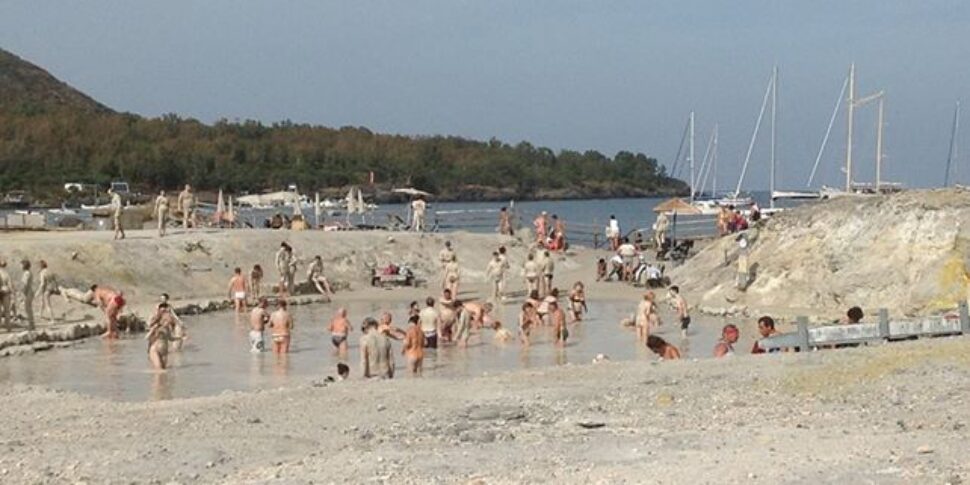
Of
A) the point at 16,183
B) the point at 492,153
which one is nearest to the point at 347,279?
the point at 16,183

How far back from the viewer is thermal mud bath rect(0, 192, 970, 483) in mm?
11898

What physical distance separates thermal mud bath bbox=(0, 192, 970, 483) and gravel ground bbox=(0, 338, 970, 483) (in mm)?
32

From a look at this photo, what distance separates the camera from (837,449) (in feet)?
40.0

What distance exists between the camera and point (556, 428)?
46.9ft

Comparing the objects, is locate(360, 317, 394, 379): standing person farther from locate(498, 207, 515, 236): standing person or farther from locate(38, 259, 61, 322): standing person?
locate(498, 207, 515, 236): standing person

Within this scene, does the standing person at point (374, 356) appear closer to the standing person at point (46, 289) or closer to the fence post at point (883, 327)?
the fence post at point (883, 327)

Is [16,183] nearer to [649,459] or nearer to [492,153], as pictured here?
[492,153]

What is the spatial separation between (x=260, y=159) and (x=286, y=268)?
94377mm

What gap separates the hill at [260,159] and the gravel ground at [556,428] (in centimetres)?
9072

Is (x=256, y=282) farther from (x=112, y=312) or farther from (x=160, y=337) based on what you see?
(x=160, y=337)

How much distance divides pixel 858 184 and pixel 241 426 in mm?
46684

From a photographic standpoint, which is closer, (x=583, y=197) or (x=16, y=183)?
(x=16, y=183)

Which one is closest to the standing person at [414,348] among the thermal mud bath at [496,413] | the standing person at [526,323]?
the thermal mud bath at [496,413]

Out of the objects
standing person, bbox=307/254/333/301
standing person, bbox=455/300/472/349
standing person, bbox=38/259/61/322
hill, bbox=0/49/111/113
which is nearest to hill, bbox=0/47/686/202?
hill, bbox=0/49/111/113
